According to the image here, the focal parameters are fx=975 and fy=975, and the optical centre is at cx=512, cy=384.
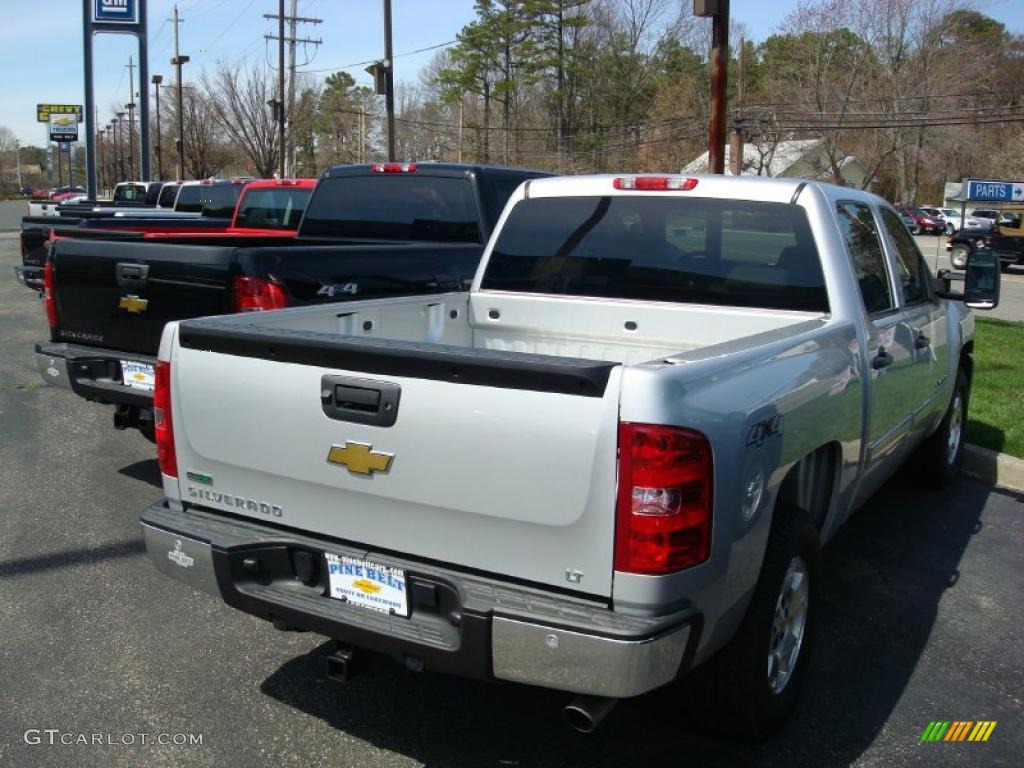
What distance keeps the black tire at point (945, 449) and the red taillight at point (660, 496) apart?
4.06m

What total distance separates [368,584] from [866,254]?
9.34 feet

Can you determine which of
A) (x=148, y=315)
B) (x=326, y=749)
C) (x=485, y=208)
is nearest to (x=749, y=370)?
(x=326, y=749)

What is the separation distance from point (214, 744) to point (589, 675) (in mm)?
1506

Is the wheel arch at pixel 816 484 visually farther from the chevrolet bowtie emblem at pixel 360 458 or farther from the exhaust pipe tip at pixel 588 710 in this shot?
the chevrolet bowtie emblem at pixel 360 458

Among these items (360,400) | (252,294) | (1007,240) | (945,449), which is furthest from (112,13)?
(360,400)

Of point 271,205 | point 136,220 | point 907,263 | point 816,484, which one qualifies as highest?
point 271,205

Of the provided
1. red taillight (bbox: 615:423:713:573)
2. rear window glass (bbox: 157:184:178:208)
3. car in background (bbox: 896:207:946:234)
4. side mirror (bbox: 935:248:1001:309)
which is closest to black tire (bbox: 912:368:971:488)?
side mirror (bbox: 935:248:1001:309)

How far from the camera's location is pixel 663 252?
15.1ft

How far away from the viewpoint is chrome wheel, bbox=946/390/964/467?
20.8 ft

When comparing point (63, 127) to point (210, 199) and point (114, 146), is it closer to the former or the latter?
point (114, 146)

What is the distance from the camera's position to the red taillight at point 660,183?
4480 millimetres

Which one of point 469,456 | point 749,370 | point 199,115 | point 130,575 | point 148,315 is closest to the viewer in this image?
point 469,456

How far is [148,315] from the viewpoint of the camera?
5688 millimetres

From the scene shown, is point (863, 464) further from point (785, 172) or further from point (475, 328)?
point (785, 172)
